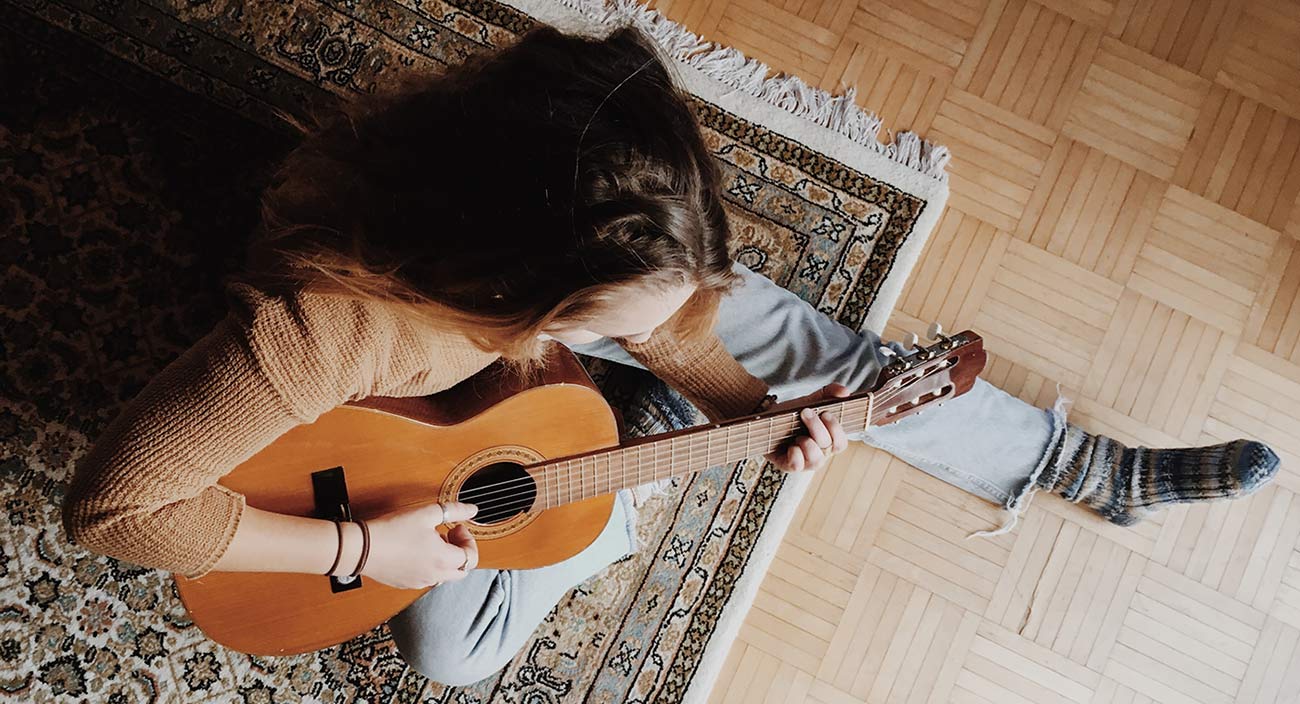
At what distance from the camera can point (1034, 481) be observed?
1217 millimetres

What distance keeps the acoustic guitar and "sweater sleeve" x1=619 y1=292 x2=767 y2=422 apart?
0.07m

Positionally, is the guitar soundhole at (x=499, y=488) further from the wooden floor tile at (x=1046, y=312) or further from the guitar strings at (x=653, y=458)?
the wooden floor tile at (x=1046, y=312)

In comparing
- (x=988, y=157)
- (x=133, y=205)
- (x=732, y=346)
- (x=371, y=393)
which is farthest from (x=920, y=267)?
(x=133, y=205)

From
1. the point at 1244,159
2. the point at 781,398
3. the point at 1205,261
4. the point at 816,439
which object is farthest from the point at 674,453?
the point at 1244,159

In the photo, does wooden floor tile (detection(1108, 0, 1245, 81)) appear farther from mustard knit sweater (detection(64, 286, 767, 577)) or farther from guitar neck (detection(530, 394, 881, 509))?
mustard knit sweater (detection(64, 286, 767, 577))

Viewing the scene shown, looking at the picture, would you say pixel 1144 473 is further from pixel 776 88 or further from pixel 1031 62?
pixel 776 88

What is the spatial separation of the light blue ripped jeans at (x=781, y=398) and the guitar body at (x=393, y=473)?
6 cm

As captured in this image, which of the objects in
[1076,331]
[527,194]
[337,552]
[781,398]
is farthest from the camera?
[1076,331]

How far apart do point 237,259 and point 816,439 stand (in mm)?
822

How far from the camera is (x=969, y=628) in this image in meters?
1.26

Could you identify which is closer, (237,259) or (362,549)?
(362,549)

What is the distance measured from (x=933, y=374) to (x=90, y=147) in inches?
45.0

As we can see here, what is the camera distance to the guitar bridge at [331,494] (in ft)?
2.97

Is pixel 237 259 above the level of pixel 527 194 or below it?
below
